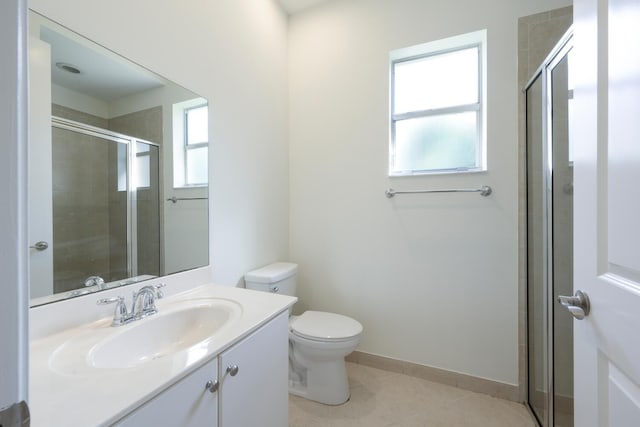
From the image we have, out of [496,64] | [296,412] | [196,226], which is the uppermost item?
[496,64]

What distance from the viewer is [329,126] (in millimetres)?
2156

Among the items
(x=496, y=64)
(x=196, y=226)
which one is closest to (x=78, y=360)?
(x=196, y=226)

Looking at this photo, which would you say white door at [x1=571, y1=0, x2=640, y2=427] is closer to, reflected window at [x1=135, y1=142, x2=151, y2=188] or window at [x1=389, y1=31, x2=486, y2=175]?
window at [x1=389, y1=31, x2=486, y2=175]

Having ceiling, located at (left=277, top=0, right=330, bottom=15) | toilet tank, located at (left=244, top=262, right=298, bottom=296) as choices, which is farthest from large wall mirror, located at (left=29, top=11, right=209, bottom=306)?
ceiling, located at (left=277, top=0, right=330, bottom=15)

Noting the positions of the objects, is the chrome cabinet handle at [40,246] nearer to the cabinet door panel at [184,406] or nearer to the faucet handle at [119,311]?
the faucet handle at [119,311]

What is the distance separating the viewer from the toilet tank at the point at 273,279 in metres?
1.73

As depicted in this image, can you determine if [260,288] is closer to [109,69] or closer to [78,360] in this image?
[78,360]

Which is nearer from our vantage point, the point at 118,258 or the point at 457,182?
the point at 118,258

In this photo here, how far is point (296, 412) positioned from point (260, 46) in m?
2.38

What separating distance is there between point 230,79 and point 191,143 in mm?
513

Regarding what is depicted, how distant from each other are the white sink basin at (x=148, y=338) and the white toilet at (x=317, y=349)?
0.56m

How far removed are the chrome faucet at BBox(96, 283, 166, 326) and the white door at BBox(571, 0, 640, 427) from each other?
1.41 metres

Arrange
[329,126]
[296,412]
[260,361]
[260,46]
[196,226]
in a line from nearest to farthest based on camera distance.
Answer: [260,361] < [196,226] < [296,412] < [260,46] < [329,126]

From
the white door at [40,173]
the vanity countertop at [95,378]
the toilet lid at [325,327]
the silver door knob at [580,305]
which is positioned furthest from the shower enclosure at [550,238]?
the white door at [40,173]
